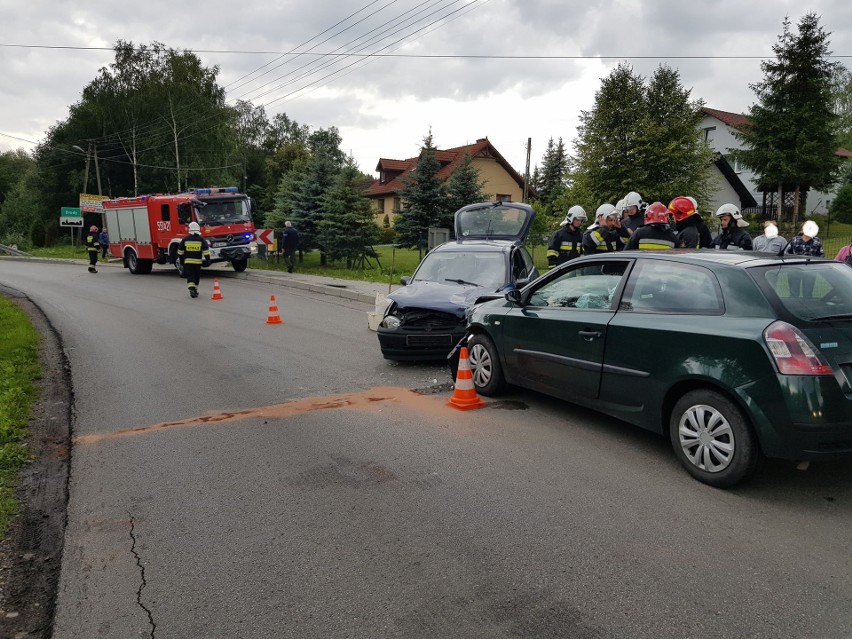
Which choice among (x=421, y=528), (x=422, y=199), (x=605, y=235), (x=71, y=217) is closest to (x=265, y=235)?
(x=422, y=199)

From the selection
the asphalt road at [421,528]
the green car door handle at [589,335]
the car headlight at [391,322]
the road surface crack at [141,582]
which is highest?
the green car door handle at [589,335]

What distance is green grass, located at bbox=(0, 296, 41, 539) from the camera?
4484 millimetres

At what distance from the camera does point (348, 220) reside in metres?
22.6

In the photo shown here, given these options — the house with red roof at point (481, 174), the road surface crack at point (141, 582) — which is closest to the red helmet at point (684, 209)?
the road surface crack at point (141, 582)

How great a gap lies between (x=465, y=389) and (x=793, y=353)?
3.05 meters

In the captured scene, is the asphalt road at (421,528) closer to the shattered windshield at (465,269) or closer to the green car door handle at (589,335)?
the green car door handle at (589,335)

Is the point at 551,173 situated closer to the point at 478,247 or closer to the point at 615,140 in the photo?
the point at 615,140

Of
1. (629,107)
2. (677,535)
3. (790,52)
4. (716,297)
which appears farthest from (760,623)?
(790,52)

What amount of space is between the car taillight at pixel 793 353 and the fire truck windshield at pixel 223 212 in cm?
2126

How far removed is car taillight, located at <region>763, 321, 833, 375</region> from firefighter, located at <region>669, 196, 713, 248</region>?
4.00m

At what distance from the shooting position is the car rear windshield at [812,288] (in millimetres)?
4113

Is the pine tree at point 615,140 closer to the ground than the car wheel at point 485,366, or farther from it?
farther from it

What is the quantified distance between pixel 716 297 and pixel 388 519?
261 cm

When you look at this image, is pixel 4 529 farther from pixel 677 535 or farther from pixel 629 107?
pixel 629 107
